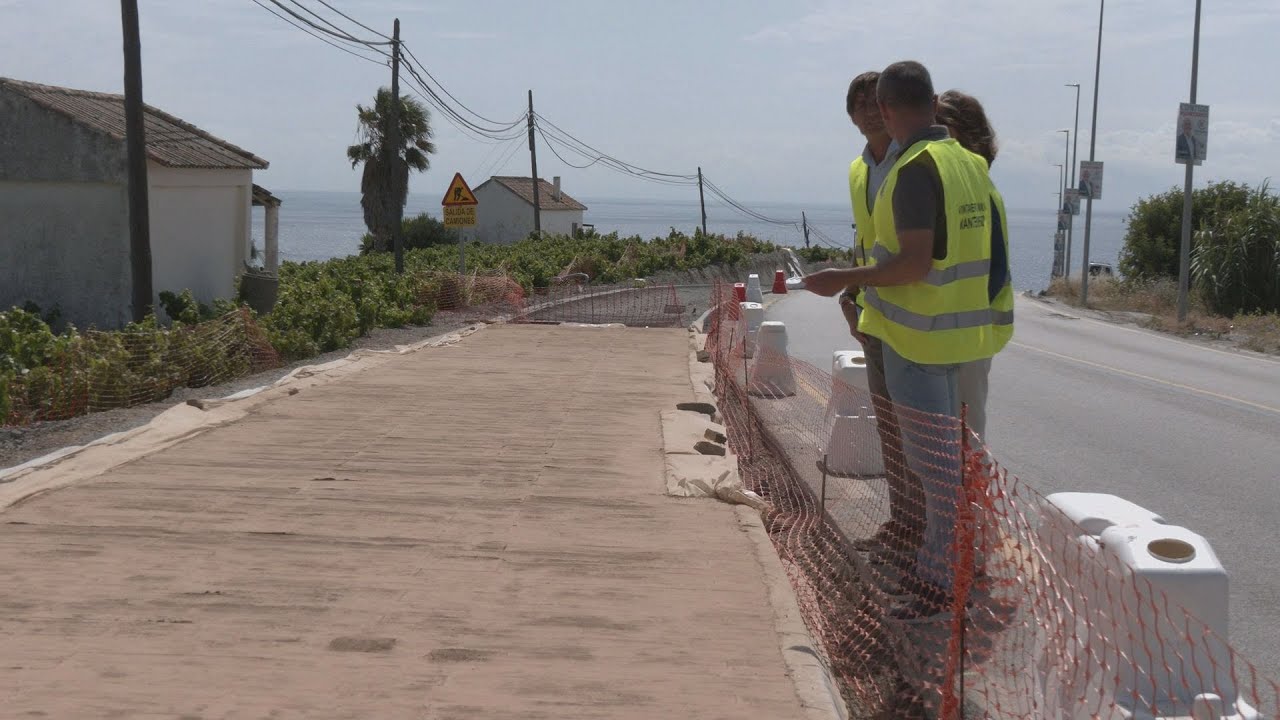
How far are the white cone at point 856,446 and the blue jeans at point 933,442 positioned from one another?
2994mm

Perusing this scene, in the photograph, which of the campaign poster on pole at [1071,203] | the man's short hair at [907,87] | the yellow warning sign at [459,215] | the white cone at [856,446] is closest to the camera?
the man's short hair at [907,87]

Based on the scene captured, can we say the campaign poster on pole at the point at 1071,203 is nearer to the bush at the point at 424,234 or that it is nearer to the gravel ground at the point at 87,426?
the bush at the point at 424,234

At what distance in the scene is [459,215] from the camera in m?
24.3

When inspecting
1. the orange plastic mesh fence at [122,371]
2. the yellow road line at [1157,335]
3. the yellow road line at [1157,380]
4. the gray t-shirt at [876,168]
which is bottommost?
the yellow road line at [1157,335]

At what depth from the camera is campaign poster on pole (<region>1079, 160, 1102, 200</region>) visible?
38906mm

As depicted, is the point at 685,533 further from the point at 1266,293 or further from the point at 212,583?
the point at 1266,293

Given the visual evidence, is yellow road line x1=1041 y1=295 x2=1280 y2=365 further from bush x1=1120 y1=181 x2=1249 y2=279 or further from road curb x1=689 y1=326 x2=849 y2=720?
road curb x1=689 y1=326 x2=849 y2=720

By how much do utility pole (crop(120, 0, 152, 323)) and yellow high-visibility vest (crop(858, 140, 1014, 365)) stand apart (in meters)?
13.5

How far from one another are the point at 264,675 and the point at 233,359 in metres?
9.79

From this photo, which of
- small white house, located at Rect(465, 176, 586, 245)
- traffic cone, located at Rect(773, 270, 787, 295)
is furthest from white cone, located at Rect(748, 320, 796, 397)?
small white house, located at Rect(465, 176, 586, 245)

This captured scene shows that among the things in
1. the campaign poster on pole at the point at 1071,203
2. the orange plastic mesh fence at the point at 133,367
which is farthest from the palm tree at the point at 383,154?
the orange plastic mesh fence at the point at 133,367

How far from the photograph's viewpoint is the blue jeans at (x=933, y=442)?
521cm

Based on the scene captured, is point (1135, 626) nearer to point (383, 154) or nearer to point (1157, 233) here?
point (1157, 233)

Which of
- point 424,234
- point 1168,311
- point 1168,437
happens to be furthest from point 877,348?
point 424,234
